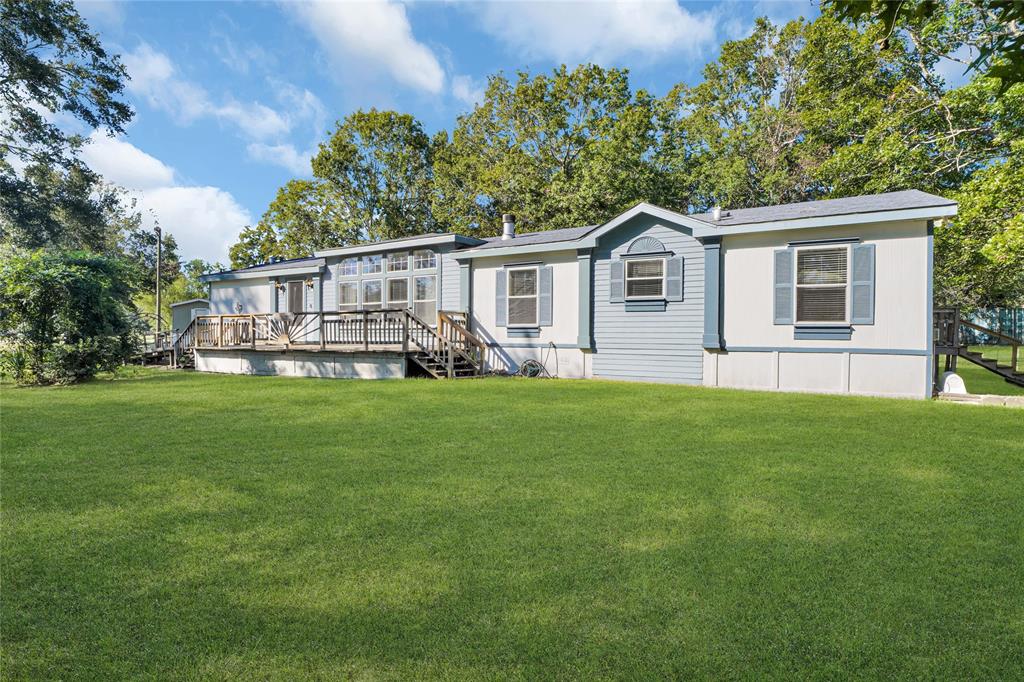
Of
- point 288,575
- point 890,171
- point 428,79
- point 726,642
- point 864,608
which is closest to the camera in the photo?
point 726,642

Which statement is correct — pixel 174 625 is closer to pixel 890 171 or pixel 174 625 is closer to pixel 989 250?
pixel 989 250

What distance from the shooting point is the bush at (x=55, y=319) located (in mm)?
12648

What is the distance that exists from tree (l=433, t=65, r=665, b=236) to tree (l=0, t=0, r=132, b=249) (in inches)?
582

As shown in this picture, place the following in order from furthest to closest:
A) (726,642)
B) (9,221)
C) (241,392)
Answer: (9,221)
(241,392)
(726,642)

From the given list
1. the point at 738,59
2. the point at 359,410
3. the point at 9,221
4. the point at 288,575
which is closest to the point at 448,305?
the point at 359,410

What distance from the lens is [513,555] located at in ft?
10.3

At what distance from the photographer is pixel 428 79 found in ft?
77.5

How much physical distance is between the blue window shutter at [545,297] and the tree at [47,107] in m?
21.5

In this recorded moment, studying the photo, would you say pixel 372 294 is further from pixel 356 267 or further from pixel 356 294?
pixel 356 267

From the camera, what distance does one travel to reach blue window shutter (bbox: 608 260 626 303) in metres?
13.4

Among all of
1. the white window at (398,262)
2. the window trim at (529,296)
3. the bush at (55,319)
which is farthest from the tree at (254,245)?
the window trim at (529,296)

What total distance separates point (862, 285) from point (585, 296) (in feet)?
18.4

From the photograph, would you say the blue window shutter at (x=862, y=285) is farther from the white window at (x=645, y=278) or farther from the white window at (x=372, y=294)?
the white window at (x=372, y=294)

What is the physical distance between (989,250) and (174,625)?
47.3 feet
